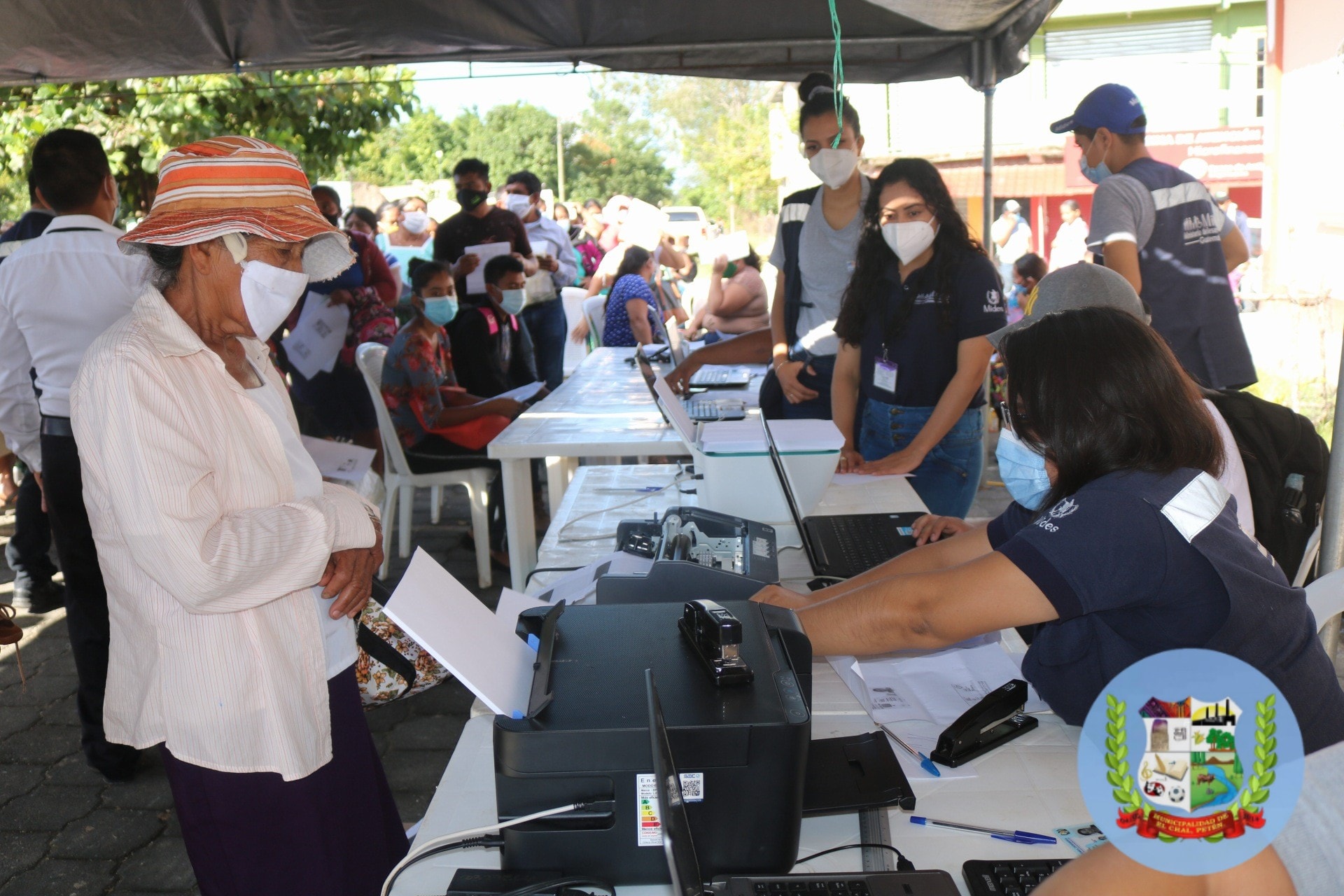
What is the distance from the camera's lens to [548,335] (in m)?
6.00

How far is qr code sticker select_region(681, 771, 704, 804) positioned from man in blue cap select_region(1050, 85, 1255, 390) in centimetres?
267

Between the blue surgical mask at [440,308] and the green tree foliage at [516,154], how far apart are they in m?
34.0

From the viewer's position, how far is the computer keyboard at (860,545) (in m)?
2.01

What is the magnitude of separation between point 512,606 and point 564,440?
1882mm

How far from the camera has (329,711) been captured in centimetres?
155

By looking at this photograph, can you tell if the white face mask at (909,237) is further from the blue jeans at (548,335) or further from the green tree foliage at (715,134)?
the green tree foliage at (715,134)

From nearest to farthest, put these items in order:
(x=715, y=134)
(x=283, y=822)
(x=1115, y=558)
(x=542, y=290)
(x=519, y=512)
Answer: (x=1115, y=558)
(x=283, y=822)
(x=519, y=512)
(x=542, y=290)
(x=715, y=134)

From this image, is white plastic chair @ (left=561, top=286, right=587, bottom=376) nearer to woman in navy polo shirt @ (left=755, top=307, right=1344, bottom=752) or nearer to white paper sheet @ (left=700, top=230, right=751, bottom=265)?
white paper sheet @ (left=700, top=230, right=751, bottom=265)

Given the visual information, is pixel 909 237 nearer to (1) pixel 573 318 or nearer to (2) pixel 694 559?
(2) pixel 694 559

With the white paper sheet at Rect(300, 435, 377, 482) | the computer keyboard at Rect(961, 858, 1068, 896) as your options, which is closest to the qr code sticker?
the computer keyboard at Rect(961, 858, 1068, 896)

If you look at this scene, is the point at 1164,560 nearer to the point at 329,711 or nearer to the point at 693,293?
the point at 329,711

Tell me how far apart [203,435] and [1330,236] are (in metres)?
9.95

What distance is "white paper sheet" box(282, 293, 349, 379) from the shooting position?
505cm

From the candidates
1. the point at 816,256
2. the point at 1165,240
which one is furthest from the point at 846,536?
the point at 1165,240
